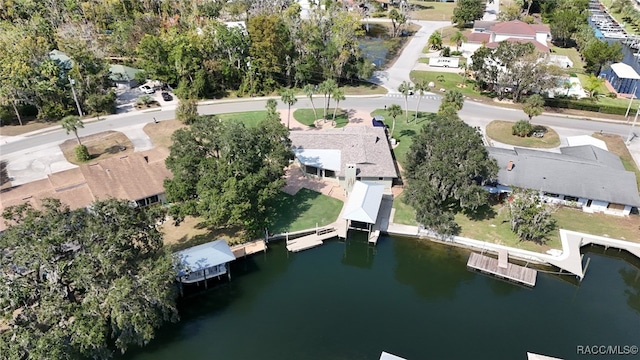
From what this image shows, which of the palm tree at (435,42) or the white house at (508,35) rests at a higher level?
the white house at (508,35)

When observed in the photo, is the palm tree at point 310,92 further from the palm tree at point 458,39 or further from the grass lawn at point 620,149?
the palm tree at point 458,39

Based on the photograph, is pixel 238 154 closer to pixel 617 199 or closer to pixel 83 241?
pixel 83 241

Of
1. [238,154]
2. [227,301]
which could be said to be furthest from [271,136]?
[227,301]

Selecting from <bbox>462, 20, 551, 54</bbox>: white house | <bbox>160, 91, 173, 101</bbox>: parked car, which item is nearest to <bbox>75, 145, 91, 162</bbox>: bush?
<bbox>160, 91, 173, 101</bbox>: parked car

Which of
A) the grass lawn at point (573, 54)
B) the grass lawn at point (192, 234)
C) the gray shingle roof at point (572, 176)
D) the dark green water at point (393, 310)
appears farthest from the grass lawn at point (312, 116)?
the grass lawn at point (573, 54)

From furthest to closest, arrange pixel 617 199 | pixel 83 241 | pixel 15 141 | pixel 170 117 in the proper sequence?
1. pixel 170 117
2. pixel 15 141
3. pixel 617 199
4. pixel 83 241

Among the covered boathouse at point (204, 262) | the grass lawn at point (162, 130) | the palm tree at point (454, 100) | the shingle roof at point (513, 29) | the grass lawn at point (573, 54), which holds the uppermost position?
the shingle roof at point (513, 29)
